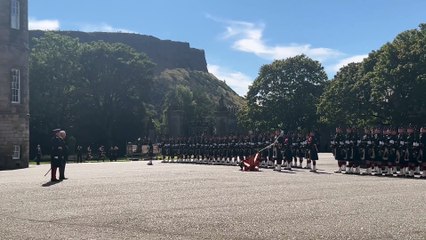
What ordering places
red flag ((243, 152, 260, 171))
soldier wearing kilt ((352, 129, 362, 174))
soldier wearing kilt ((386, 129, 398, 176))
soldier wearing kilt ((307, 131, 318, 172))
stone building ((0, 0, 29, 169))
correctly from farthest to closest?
1. stone building ((0, 0, 29, 169))
2. red flag ((243, 152, 260, 171))
3. soldier wearing kilt ((307, 131, 318, 172))
4. soldier wearing kilt ((352, 129, 362, 174))
5. soldier wearing kilt ((386, 129, 398, 176))

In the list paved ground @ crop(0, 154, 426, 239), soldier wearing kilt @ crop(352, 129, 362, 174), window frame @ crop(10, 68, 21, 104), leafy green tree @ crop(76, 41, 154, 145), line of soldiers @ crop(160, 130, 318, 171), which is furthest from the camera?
leafy green tree @ crop(76, 41, 154, 145)

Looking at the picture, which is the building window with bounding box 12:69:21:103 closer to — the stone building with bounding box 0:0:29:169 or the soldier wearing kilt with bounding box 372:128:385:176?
the stone building with bounding box 0:0:29:169

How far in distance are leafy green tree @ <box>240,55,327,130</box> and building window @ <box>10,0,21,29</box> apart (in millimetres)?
39991

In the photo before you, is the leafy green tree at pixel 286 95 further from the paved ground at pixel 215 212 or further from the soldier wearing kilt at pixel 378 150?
the paved ground at pixel 215 212

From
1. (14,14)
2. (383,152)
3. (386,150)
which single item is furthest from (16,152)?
(386,150)

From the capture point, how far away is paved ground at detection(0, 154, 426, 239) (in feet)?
29.5

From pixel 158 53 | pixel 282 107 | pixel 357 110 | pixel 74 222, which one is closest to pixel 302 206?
pixel 74 222

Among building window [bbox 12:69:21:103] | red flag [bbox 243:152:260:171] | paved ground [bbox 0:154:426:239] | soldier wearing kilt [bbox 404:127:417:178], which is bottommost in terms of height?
paved ground [bbox 0:154:426:239]

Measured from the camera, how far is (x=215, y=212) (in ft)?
37.0

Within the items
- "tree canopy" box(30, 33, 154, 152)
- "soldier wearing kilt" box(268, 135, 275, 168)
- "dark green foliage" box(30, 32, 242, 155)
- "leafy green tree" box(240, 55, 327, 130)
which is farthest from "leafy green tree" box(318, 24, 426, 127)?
"tree canopy" box(30, 33, 154, 152)

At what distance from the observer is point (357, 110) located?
54.0 meters

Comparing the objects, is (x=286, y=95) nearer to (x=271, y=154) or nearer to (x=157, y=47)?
(x=271, y=154)

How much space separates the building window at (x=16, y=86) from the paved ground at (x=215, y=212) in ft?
63.7

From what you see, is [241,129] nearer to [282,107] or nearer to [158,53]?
[282,107]
